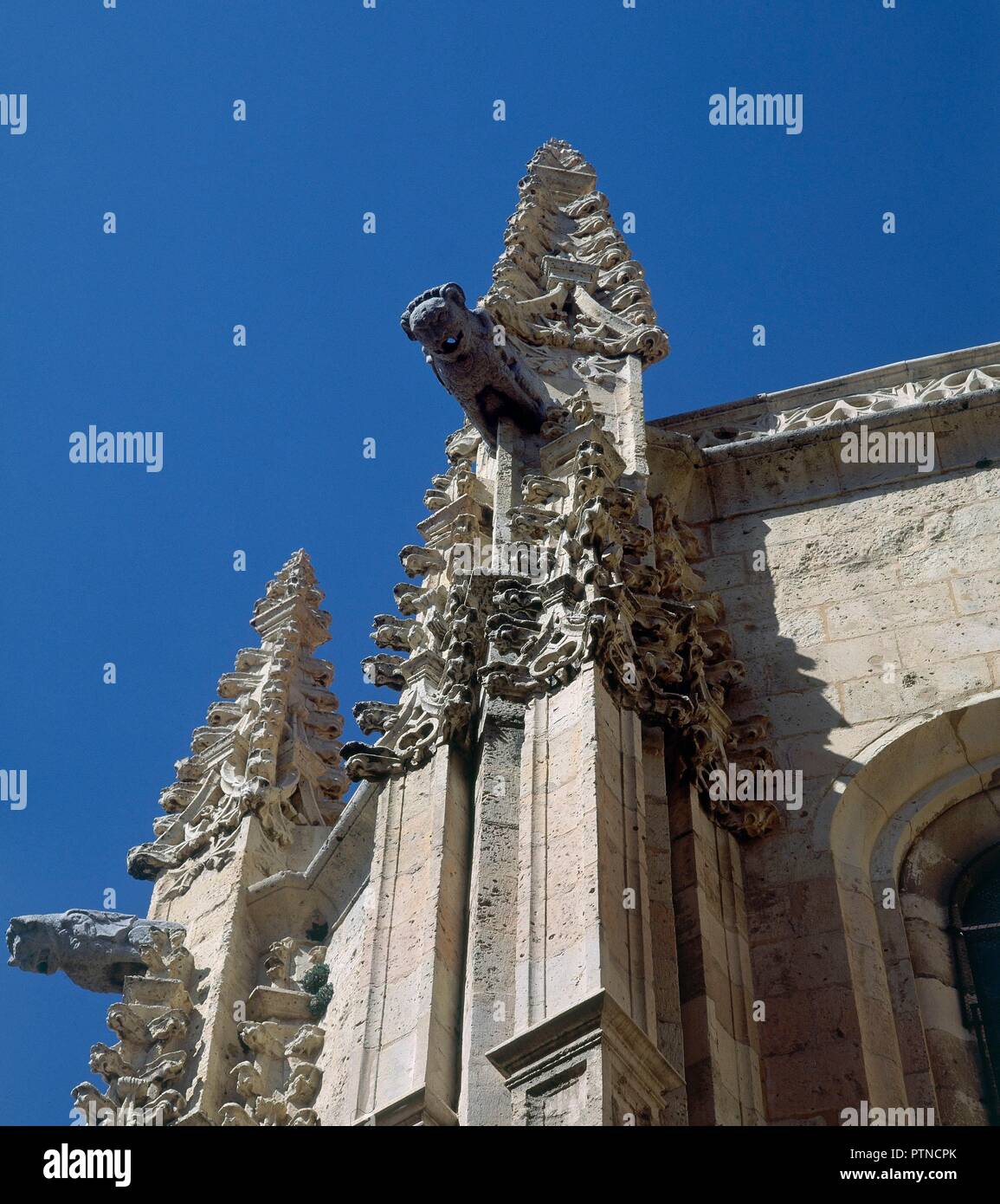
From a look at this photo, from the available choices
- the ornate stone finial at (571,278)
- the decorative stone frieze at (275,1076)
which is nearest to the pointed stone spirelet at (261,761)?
the decorative stone frieze at (275,1076)

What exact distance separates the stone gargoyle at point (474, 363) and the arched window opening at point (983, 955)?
11.6 ft

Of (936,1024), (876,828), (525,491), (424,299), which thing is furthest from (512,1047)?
(424,299)

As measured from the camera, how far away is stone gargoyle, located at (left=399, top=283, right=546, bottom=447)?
11602mm

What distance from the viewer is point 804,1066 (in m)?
9.02

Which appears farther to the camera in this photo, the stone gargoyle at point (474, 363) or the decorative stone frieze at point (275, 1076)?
the stone gargoyle at point (474, 363)

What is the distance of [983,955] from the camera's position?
391 inches

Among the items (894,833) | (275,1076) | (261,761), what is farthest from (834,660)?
(261,761)

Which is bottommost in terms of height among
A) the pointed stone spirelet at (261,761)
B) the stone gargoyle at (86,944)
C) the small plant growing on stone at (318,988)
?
the small plant growing on stone at (318,988)

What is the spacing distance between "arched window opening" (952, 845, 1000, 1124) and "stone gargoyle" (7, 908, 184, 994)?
417cm

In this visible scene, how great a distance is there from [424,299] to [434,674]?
2.18 meters

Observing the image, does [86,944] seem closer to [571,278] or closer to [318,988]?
[318,988]

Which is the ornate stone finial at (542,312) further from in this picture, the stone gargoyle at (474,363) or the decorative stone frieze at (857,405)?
the decorative stone frieze at (857,405)

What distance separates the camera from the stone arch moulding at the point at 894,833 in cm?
927

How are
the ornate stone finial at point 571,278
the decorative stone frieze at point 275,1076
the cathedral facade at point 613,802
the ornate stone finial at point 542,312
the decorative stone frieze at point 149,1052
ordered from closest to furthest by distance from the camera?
the cathedral facade at point 613,802, the decorative stone frieze at point 275,1076, the decorative stone frieze at point 149,1052, the ornate stone finial at point 542,312, the ornate stone finial at point 571,278
